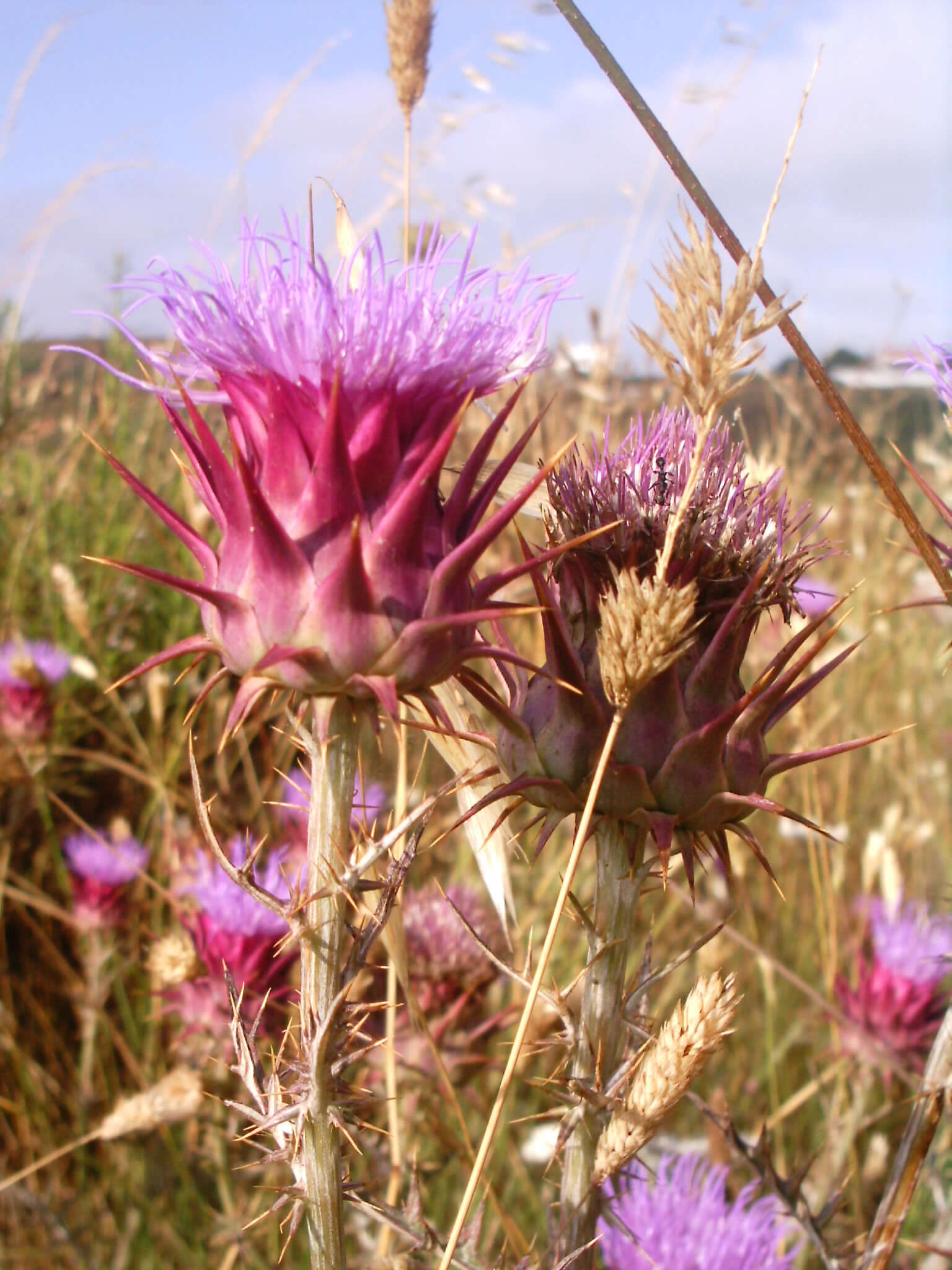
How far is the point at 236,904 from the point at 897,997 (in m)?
1.89

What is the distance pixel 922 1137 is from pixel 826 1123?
6.53ft

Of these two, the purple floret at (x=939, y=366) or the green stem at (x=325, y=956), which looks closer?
the green stem at (x=325, y=956)

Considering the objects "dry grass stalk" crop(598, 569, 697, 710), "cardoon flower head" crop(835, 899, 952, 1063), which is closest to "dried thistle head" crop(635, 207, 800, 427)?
"dry grass stalk" crop(598, 569, 697, 710)

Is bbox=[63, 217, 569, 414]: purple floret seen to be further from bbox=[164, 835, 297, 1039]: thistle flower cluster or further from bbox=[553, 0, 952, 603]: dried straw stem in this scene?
bbox=[164, 835, 297, 1039]: thistle flower cluster

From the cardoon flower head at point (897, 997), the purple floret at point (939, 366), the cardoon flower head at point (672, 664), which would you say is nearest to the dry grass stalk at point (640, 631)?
the cardoon flower head at point (672, 664)

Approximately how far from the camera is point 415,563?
4.55 feet

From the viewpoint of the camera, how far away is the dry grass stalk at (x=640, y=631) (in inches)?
48.3

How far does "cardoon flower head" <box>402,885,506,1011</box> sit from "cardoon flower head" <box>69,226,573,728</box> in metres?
1.59

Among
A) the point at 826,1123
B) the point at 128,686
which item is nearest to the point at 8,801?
the point at 128,686

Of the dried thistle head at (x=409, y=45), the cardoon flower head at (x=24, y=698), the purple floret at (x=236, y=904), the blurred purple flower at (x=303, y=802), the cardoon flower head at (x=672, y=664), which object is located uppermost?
the dried thistle head at (x=409, y=45)

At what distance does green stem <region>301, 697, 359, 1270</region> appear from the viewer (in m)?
1.28

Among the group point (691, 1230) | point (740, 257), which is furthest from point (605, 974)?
point (740, 257)

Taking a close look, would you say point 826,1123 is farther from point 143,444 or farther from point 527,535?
point 143,444

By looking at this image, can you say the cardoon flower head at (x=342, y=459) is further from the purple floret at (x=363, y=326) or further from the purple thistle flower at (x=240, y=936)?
the purple thistle flower at (x=240, y=936)
